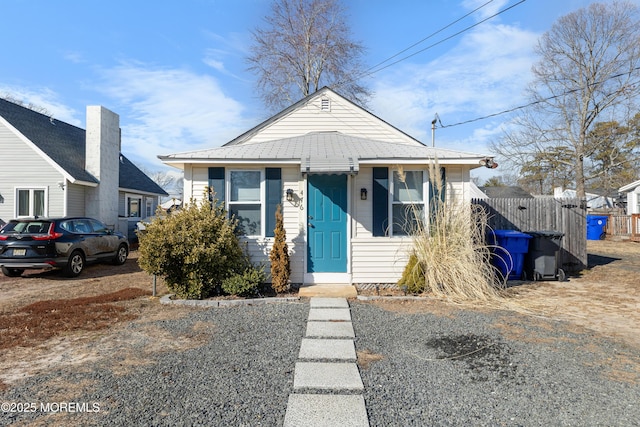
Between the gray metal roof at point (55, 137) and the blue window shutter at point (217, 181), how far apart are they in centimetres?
915

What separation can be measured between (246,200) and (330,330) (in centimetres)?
357

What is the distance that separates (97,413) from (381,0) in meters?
12.9

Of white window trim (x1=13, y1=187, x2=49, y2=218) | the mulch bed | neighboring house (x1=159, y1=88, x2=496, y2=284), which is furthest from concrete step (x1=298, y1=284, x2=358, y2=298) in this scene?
white window trim (x1=13, y1=187, x2=49, y2=218)

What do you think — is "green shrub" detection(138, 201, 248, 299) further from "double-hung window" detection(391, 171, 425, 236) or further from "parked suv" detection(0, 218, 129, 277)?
"parked suv" detection(0, 218, 129, 277)

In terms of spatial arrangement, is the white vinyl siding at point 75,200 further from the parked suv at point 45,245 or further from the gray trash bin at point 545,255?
the gray trash bin at point 545,255

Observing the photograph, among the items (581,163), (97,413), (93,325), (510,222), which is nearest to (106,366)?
(97,413)

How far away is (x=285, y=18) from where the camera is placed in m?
23.4

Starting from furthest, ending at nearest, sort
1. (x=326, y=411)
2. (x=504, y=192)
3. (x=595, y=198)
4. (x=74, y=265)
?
(x=504, y=192) → (x=595, y=198) → (x=74, y=265) → (x=326, y=411)

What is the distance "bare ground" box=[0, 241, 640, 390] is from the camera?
3867 mm

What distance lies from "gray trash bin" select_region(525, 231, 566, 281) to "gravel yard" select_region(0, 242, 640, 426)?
1.85 meters

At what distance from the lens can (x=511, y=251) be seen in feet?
26.7

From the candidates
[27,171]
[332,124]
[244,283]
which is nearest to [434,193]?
[244,283]

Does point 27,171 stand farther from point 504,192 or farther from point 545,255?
point 504,192

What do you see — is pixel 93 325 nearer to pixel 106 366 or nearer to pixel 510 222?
pixel 106 366
